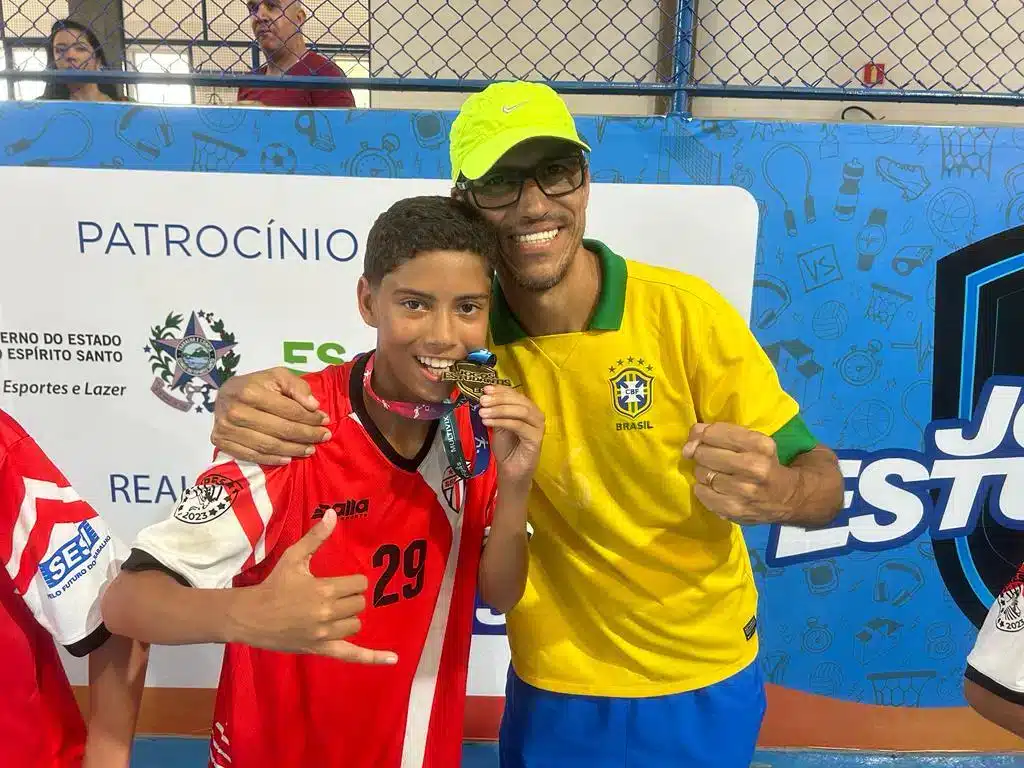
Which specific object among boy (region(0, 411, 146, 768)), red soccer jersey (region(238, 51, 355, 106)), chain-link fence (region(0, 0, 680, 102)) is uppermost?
chain-link fence (region(0, 0, 680, 102))

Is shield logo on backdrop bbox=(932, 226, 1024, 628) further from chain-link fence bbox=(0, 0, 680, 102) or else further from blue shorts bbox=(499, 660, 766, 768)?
chain-link fence bbox=(0, 0, 680, 102)

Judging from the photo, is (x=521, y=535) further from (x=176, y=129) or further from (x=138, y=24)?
(x=138, y=24)

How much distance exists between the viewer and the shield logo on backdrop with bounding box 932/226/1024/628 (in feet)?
6.72

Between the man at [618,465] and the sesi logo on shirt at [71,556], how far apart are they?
13.2 inches

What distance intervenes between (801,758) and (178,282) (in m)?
2.68

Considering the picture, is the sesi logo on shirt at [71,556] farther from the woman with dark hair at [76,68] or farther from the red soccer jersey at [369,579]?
the woman with dark hair at [76,68]

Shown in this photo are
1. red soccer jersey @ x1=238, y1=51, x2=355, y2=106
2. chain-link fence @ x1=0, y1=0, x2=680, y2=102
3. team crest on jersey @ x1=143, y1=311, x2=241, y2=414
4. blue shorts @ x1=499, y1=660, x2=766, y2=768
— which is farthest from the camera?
chain-link fence @ x1=0, y1=0, x2=680, y2=102

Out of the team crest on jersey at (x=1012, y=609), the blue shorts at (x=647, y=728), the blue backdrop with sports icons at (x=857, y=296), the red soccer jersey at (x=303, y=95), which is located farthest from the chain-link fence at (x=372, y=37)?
the team crest on jersey at (x=1012, y=609)

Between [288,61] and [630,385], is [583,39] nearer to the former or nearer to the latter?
[288,61]

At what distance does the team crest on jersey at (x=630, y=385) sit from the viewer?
1.28 meters

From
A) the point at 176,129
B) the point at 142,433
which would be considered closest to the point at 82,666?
the point at 142,433

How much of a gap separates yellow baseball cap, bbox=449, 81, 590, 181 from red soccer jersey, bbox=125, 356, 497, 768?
43cm

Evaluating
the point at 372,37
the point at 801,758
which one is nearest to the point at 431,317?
the point at 801,758

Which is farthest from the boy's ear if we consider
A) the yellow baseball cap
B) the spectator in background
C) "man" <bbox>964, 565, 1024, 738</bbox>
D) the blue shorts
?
the spectator in background
